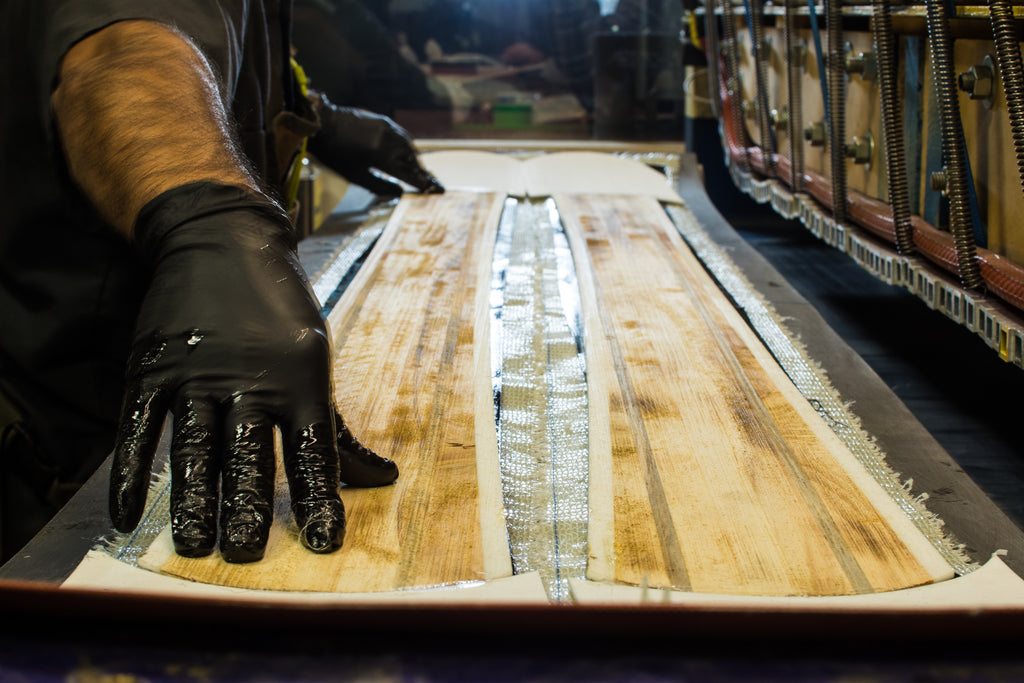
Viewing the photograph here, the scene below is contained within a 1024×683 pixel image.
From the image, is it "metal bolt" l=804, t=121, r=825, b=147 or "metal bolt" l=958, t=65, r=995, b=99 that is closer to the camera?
"metal bolt" l=958, t=65, r=995, b=99

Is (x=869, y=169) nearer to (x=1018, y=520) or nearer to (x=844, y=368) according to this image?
(x=844, y=368)

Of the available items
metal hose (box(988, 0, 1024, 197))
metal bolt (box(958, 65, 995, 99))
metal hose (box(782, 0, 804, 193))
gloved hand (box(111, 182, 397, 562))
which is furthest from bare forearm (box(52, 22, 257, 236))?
metal hose (box(782, 0, 804, 193))

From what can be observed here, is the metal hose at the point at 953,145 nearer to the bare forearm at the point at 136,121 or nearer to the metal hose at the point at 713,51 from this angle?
the bare forearm at the point at 136,121

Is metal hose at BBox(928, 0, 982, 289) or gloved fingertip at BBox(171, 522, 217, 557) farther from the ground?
metal hose at BBox(928, 0, 982, 289)

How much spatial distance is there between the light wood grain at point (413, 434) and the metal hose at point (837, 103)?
0.90 m

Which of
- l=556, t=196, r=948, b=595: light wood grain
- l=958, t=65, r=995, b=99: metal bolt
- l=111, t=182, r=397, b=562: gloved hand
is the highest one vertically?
l=958, t=65, r=995, b=99: metal bolt

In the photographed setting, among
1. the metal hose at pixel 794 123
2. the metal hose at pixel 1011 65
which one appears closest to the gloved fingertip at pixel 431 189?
the metal hose at pixel 794 123

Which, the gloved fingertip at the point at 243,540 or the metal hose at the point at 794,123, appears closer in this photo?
the gloved fingertip at the point at 243,540

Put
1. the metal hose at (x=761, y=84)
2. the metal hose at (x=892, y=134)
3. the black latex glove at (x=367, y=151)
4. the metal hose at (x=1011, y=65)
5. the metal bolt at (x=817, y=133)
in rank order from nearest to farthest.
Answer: the metal hose at (x=1011, y=65) → the metal hose at (x=892, y=134) → the metal bolt at (x=817, y=133) → the metal hose at (x=761, y=84) → the black latex glove at (x=367, y=151)

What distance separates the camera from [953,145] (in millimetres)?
1449

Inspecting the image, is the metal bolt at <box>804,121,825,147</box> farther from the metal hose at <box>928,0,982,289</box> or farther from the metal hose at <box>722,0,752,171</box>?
the metal hose at <box>928,0,982,289</box>

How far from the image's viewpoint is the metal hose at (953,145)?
56.4 inches

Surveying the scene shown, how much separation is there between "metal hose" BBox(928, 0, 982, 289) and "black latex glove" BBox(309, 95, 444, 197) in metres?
1.95

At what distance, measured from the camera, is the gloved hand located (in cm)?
86
